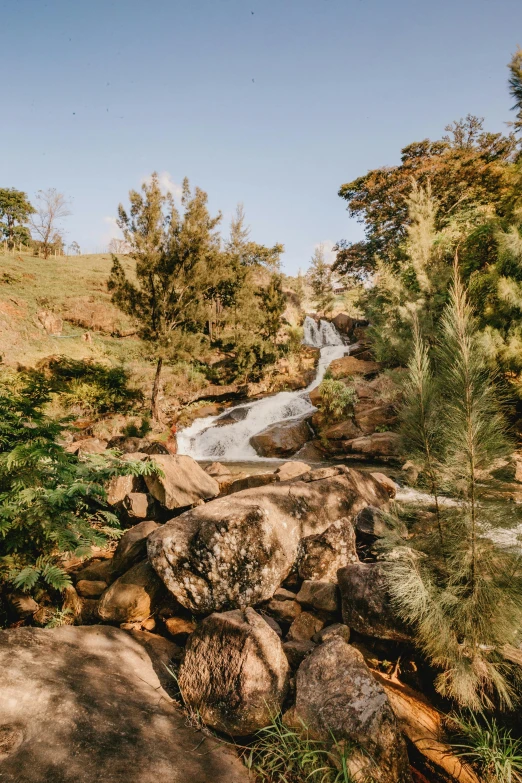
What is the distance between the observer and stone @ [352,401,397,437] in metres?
12.7

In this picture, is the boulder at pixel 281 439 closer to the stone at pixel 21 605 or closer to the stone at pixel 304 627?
the stone at pixel 304 627

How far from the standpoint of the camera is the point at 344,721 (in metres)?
2.13

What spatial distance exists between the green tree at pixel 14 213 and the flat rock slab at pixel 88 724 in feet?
172

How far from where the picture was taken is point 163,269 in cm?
1338

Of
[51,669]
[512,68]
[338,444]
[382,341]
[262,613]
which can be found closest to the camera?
[51,669]

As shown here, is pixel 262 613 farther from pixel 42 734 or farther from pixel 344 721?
pixel 42 734

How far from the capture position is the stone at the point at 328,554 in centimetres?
396

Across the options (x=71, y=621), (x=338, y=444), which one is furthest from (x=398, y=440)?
(x=338, y=444)

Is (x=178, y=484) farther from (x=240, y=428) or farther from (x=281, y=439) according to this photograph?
(x=240, y=428)

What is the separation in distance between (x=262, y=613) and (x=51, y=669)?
2.00 m

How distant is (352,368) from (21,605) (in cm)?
1640

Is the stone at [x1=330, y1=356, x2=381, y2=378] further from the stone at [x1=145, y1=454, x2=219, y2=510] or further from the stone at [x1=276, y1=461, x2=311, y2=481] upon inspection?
the stone at [x1=145, y1=454, x2=219, y2=510]

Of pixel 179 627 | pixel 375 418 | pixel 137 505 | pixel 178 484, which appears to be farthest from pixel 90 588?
pixel 375 418

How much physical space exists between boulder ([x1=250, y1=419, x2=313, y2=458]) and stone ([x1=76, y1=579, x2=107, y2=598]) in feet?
31.0
